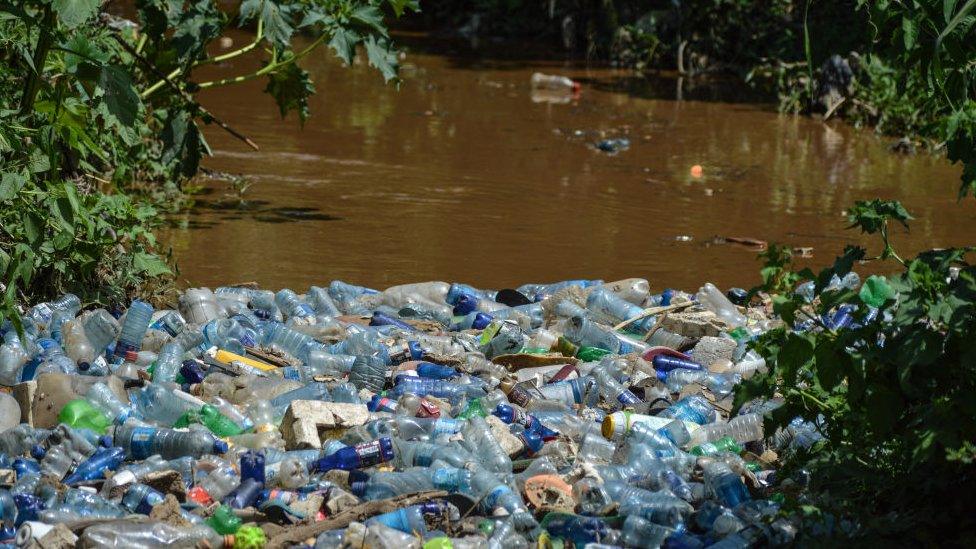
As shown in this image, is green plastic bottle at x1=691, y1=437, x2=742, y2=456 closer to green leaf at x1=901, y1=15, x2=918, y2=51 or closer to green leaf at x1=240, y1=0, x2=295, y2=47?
green leaf at x1=901, y1=15, x2=918, y2=51

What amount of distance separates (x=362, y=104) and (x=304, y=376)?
27.3ft

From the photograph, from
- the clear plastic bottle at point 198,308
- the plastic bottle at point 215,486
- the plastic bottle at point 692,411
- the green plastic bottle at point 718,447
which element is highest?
the clear plastic bottle at point 198,308

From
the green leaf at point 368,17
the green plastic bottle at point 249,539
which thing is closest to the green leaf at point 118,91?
the green plastic bottle at point 249,539

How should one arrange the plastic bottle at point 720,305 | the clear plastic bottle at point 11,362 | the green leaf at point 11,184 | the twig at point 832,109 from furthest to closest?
the twig at point 832,109
the plastic bottle at point 720,305
the clear plastic bottle at point 11,362
the green leaf at point 11,184

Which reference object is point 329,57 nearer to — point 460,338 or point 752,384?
point 460,338

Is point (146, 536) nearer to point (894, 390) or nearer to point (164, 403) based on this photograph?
point (164, 403)

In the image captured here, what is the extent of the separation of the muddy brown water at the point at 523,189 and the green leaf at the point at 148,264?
3.77 ft

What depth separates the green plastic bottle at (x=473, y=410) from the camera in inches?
177

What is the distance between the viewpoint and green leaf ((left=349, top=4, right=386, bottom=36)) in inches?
280

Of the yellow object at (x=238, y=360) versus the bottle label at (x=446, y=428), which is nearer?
the bottle label at (x=446, y=428)

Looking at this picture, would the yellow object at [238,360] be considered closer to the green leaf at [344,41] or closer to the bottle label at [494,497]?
the bottle label at [494,497]

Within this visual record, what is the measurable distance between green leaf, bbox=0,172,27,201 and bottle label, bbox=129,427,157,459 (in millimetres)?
1143

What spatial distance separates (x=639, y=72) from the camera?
1695cm

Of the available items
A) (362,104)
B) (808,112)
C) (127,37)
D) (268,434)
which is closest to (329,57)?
(362,104)
